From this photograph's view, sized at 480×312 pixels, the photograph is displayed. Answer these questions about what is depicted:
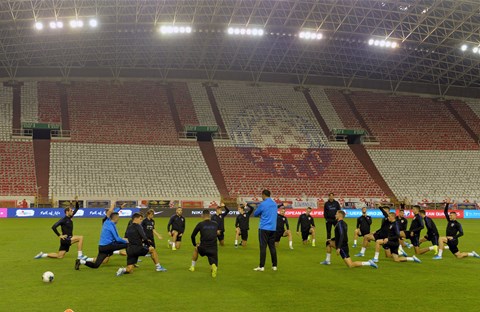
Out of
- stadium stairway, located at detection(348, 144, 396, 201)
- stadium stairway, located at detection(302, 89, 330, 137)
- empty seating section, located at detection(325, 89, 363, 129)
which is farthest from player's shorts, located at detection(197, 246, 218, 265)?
empty seating section, located at detection(325, 89, 363, 129)

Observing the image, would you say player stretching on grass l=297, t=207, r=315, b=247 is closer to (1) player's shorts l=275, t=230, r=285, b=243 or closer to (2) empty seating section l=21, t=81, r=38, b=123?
(1) player's shorts l=275, t=230, r=285, b=243

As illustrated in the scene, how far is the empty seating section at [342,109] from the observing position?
6301 centimetres

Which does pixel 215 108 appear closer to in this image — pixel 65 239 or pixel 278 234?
pixel 278 234

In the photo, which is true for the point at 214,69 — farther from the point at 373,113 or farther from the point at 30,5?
the point at 30,5

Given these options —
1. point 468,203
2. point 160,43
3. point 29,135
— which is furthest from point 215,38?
point 468,203

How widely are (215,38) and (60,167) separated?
2192cm

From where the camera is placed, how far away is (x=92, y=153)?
52.2 metres

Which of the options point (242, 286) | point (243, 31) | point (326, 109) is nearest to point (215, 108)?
point (326, 109)

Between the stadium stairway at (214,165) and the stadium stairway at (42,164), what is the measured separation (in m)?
17.0

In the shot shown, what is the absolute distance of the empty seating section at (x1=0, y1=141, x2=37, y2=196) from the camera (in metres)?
46.0

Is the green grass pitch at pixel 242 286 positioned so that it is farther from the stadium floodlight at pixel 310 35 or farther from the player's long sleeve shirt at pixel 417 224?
the stadium floodlight at pixel 310 35

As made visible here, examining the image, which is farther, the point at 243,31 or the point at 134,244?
the point at 243,31

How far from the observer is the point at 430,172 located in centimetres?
5744

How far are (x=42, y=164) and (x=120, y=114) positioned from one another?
38.3 ft
